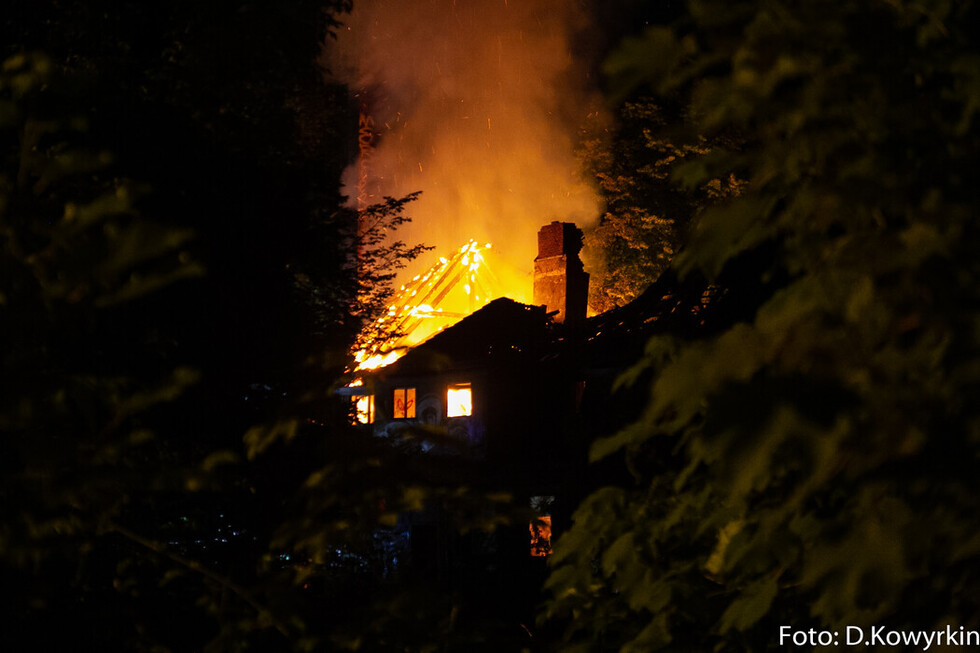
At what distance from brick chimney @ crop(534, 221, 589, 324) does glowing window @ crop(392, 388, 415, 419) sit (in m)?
4.74

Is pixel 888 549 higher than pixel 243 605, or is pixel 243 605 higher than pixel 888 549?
pixel 888 549

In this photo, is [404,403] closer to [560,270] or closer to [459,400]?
[459,400]

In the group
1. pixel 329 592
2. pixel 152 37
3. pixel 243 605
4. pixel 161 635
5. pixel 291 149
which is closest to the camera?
pixel 243 605

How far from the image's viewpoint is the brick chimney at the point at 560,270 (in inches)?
965

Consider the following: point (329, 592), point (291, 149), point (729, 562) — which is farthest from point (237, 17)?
point (729, 562)

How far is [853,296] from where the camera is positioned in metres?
1.55

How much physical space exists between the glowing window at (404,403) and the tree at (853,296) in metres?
23.6

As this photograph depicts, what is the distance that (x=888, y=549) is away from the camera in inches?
58.2

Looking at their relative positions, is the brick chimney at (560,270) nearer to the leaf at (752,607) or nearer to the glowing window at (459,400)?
the glowing window at (459,400)

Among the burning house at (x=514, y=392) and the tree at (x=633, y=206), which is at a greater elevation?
the tree at (x=633, y=206)

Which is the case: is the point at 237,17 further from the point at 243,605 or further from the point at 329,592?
the point at 243,605

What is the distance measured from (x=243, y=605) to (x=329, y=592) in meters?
6.36

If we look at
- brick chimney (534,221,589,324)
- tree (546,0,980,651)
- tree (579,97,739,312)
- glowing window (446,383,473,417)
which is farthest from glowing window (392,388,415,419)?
tree (546,0,980,651)

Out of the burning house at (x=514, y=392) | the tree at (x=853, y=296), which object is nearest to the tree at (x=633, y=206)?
the burning house at (x=514, y=392)
